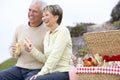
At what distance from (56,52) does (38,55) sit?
1.16 ft

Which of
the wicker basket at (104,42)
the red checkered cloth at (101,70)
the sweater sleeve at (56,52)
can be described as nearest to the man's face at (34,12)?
the sweater sleeve at (56,52)

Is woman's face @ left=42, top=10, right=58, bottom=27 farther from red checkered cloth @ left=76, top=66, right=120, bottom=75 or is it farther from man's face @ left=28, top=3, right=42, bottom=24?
red checkered cloth @ left=76, top=66, right=120, bottom=75

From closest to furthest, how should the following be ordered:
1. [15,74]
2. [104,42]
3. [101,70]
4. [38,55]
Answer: [101,70]
[104,42]
[38,55]
[15,74]

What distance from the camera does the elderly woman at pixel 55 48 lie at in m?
5.22

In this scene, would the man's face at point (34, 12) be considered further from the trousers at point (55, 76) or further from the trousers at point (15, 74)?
the trousers at point (55, 76)

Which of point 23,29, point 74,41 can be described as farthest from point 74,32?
point 23,29

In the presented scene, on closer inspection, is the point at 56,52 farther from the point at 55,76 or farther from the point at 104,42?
the point at 104,42

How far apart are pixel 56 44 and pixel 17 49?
0.62 m

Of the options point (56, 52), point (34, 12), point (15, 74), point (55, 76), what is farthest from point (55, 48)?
point (15, 74)


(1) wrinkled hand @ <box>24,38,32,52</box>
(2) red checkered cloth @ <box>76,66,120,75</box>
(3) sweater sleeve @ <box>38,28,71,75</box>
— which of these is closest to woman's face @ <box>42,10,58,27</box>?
(3) sweater sleeve @ <box>38,28,71,75</box>

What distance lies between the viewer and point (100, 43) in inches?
206

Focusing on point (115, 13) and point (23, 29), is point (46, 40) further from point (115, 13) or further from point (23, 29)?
point (115, 13)

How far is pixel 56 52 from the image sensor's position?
522 cm

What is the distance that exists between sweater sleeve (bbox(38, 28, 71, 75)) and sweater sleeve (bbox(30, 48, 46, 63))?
26 centimetres
